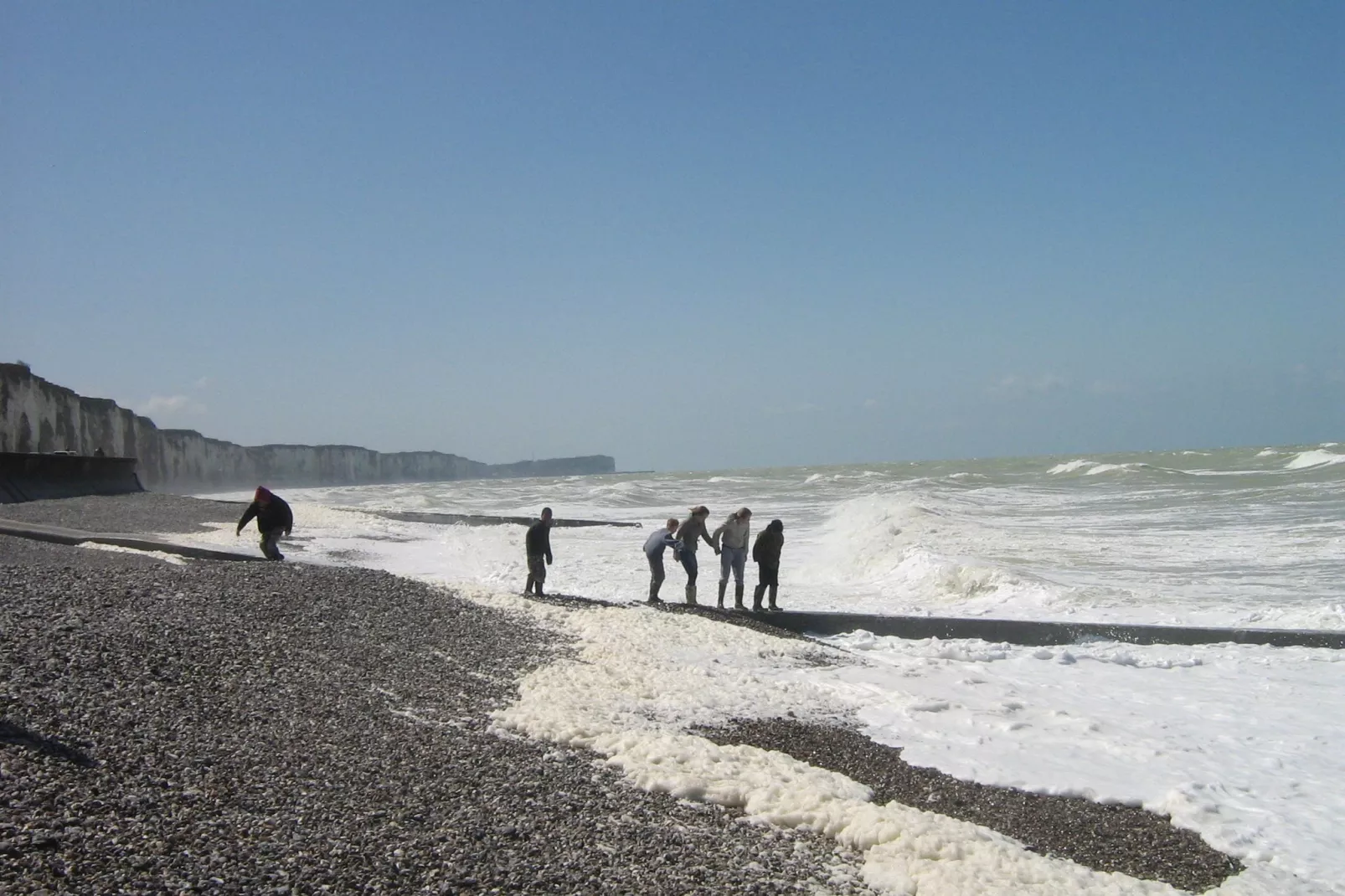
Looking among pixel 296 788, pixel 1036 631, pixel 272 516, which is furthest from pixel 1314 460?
pixel 296 788

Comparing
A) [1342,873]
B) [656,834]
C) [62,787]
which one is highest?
[62,787]

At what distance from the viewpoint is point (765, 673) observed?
10484 mm

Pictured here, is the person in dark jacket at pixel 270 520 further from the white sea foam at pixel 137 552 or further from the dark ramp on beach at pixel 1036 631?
the dark ramp on beach at pixel 1036 631

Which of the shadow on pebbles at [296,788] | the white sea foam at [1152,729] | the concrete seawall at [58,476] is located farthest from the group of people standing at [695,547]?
the concrete seawall at [58,476]

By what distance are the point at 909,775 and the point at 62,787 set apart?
5132 millimetres

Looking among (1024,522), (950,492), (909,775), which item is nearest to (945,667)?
(909,775)

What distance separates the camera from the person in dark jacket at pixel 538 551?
14680mm

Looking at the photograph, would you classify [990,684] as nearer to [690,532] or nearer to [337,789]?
[690,532]

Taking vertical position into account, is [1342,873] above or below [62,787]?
below

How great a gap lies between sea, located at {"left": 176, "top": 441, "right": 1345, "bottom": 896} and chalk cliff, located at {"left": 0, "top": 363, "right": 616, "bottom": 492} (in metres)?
40.9

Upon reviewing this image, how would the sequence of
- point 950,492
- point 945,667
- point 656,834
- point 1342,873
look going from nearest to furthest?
point 656,834 → point 1342,873 → point 945,667 → point 950,492

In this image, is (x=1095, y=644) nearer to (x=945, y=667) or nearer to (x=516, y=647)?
(x=945, y=667)

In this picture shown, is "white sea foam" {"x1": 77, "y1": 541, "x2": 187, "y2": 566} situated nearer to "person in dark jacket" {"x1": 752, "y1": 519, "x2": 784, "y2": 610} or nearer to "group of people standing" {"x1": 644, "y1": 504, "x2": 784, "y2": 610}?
"group of people standing" {"x1": 644, "y1": 504, "x2": 784, "y2": 610}

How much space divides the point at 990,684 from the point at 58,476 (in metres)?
36.3
